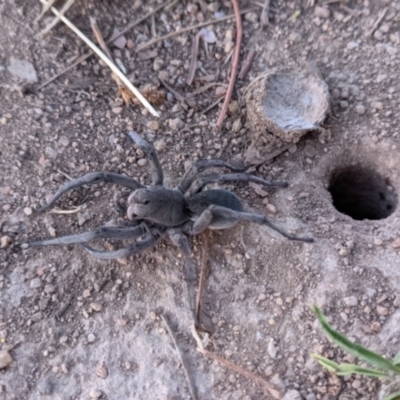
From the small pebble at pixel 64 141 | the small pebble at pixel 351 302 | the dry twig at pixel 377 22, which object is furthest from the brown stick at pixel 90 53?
the small pebble at pixel 351 302

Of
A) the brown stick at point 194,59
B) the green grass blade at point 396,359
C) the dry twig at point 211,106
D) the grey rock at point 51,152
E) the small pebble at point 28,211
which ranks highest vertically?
the brown stick at point 194,59

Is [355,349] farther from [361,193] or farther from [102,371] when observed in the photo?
[361,193]

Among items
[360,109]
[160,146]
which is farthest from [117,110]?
[360,109]

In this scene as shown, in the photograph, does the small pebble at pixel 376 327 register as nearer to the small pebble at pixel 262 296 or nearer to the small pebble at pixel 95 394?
the small pebble at pixel 262 296

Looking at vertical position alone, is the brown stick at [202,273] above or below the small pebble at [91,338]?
above

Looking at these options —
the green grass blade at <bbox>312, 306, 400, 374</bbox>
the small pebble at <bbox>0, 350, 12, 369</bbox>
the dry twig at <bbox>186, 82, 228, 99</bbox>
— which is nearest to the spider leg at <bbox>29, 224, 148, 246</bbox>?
the small pebble at <bbox>0, 350, 12, 369</bbox>

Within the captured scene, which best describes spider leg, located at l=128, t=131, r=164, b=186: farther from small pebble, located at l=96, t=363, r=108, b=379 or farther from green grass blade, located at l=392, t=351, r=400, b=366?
green grass blade, located at l=392, t=351, r=400, b=366

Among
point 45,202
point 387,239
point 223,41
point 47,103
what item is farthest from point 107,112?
point 387,239
